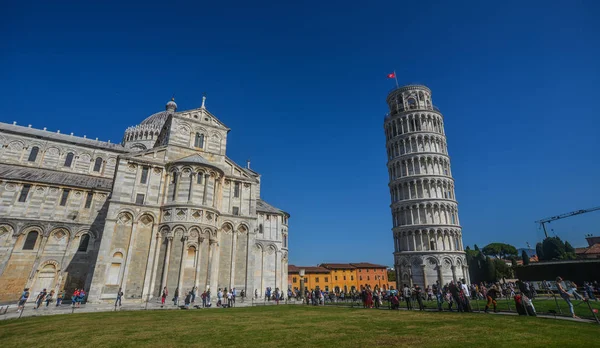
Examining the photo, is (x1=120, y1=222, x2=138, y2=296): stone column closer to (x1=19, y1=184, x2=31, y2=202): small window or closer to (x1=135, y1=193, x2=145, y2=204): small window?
(x1=135, y1=193, x2=145, y2=204): small window

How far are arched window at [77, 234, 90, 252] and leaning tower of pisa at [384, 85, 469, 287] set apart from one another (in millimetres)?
41037

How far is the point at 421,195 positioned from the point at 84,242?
44667mm

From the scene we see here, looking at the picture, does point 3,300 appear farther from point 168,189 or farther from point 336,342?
point 336,342

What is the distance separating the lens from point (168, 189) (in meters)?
27.2

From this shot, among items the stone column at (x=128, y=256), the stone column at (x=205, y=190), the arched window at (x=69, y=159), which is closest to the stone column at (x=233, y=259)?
the stone column at (x=205, y=190)

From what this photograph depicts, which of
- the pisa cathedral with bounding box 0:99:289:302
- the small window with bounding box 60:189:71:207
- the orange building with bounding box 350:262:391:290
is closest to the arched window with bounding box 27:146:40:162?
the pisa cathedral with bounding box 0:99:289:302

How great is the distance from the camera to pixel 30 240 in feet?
94.1

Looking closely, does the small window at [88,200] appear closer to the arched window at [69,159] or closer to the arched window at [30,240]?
the arched window at [30,240]

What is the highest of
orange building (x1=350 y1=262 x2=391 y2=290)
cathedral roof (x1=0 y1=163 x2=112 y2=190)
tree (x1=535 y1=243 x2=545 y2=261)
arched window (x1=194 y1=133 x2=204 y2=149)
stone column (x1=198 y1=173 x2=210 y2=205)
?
arched window (x1=194 y1=133 x2=204 y2=149)

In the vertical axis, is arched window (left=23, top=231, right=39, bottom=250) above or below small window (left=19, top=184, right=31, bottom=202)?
below

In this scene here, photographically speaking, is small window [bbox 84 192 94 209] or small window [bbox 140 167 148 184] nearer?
small window [bbox 140 167 148 184]

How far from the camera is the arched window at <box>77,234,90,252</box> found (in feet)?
101

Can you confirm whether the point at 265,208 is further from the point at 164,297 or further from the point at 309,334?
the point at 309,334

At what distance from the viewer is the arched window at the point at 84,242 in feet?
101
